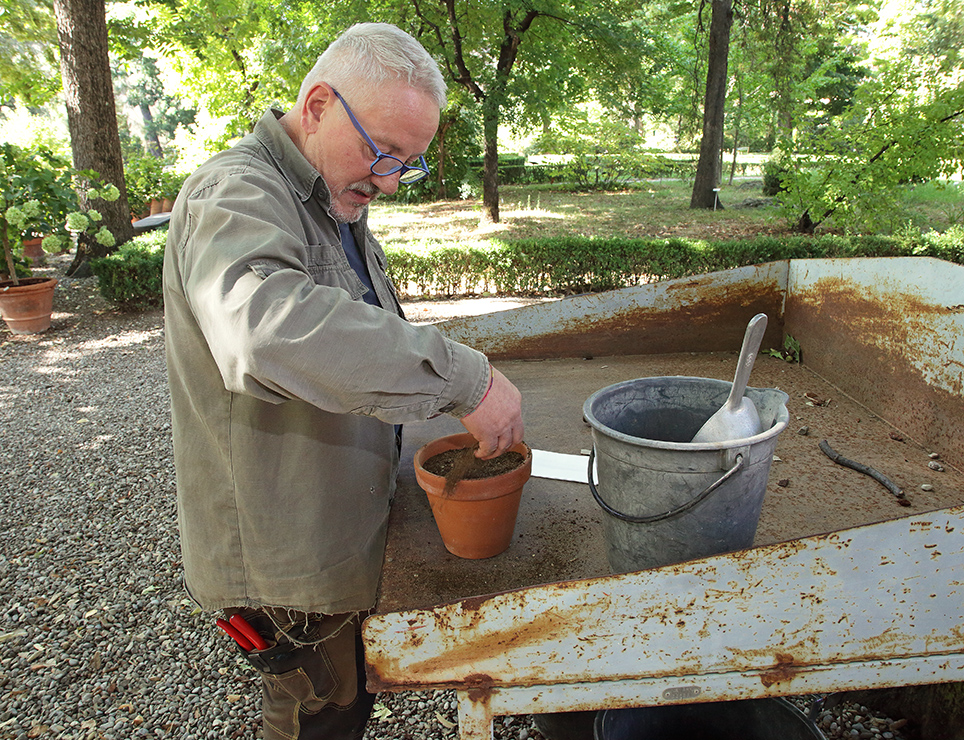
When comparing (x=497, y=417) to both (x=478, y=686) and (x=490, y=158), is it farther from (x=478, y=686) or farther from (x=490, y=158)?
(x=490, y=158)

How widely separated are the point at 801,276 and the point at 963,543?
2037 mm

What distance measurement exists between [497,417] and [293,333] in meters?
0.46

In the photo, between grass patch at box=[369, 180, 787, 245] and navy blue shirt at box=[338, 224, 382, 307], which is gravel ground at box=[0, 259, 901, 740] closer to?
navy blue shirt at box=[338, 224, 382, 307]

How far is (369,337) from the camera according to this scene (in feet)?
3.59

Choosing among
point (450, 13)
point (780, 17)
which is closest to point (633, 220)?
point (780, 17)

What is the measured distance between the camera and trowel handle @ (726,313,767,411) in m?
1.29

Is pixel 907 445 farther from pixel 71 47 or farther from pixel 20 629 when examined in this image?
pixel 71 47

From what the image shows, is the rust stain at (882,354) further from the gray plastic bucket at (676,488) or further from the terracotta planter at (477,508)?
the terracotta planter at (477,508)

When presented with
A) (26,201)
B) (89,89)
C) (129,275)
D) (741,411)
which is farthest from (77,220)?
(741,411)

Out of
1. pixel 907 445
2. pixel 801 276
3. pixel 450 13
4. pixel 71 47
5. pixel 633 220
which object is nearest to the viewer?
pixel 907 445

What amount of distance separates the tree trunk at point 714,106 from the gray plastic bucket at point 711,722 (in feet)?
50.3

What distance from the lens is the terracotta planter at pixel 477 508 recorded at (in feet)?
4.66

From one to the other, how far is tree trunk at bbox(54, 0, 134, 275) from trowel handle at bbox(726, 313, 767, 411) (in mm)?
10554

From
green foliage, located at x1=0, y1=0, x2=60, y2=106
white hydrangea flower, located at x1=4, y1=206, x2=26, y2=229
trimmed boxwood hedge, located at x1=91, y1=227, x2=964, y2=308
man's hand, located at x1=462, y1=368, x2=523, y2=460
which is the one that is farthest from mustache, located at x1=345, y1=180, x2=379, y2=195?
green foliage, located at x1=0, y1=0, x2=60, y2=106
